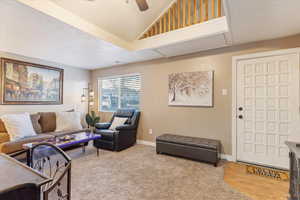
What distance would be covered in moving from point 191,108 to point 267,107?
1.40 m

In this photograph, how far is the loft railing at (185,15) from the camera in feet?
8.50

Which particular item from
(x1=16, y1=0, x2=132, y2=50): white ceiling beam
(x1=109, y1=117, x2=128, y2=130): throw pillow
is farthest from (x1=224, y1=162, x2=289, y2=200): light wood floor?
(x1=16, y1=0, x2=132, y2=50): white ceiling beam

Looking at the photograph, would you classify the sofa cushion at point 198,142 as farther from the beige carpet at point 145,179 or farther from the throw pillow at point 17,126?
the throw pillow at point 17,126

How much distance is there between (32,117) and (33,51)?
1.53 m

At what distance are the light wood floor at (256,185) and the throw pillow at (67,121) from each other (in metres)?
3.58

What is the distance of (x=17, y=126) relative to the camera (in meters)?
2.86

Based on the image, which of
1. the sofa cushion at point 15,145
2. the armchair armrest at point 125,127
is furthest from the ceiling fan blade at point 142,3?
the sofa cushion at point 15,145

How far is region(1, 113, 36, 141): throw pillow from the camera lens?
2797 mm

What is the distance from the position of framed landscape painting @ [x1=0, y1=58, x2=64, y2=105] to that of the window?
1.30 meters

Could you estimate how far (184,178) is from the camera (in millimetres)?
2201

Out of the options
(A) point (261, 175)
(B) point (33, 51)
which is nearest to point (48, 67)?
(B) point (33, 51)

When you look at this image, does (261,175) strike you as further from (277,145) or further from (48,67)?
(48,67)

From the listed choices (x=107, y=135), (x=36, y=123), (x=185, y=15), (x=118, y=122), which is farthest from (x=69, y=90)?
(x=185, y=15)

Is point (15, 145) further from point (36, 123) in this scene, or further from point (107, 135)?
point (107, 135)
